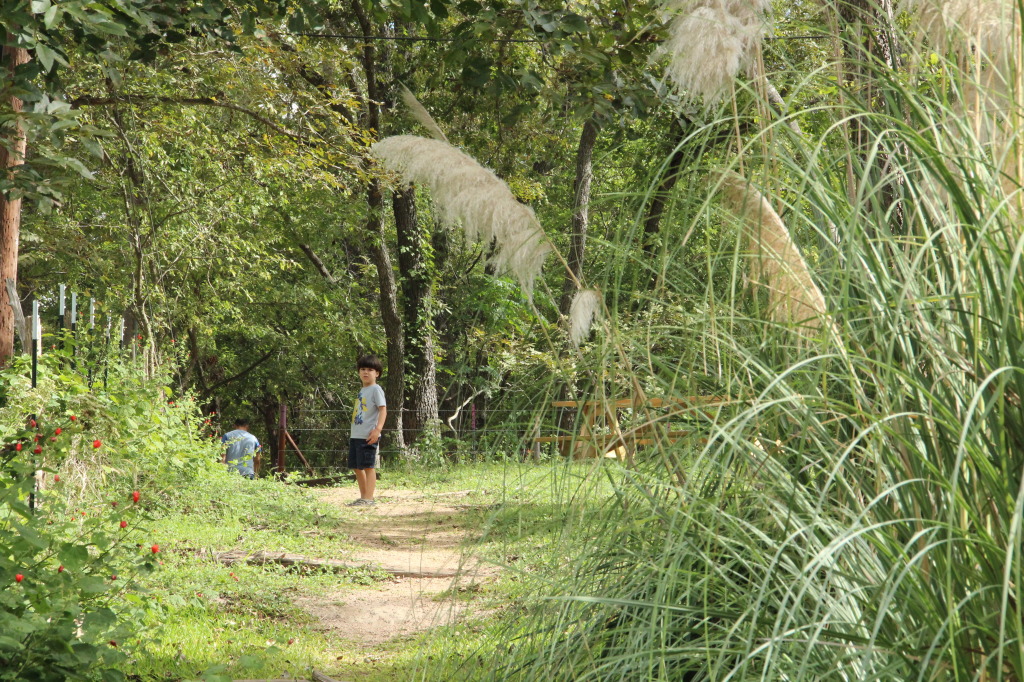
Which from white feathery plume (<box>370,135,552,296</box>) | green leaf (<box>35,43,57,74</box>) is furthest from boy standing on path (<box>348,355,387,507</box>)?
white feathery plume (<box>370,135,552,296</box>)

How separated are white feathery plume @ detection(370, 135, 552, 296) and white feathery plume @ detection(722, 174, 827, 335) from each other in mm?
553

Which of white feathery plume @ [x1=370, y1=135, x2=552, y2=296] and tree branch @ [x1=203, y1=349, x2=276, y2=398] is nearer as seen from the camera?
white feathery plume @ [x1=370, y1=135, x2=552, y2=296]

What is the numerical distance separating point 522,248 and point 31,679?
1.80m

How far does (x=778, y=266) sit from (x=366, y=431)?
6.66 metres

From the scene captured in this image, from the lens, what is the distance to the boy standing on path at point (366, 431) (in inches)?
330

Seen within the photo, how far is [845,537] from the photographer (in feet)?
4.44

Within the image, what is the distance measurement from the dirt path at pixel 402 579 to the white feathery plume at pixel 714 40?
4.20 ft

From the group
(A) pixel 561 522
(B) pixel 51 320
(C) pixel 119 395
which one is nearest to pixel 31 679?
(A) pixel 561 522

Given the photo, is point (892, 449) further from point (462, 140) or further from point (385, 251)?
point (385, 251)

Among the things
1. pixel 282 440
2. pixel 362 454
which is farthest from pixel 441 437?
pixel 362 454

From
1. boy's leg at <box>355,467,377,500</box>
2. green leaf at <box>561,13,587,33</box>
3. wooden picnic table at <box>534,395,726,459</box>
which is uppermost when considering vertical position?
green leaf at <box>561,13,587,33</box>

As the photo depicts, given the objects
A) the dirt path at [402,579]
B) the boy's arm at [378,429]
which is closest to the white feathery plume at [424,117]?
the dirt path at [402,579]

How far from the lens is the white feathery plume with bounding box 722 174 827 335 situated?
2072mm

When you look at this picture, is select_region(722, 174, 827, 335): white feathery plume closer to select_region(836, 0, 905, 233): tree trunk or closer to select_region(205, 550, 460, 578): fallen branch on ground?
select_region(836, 0, 905, 233): tree trunk
